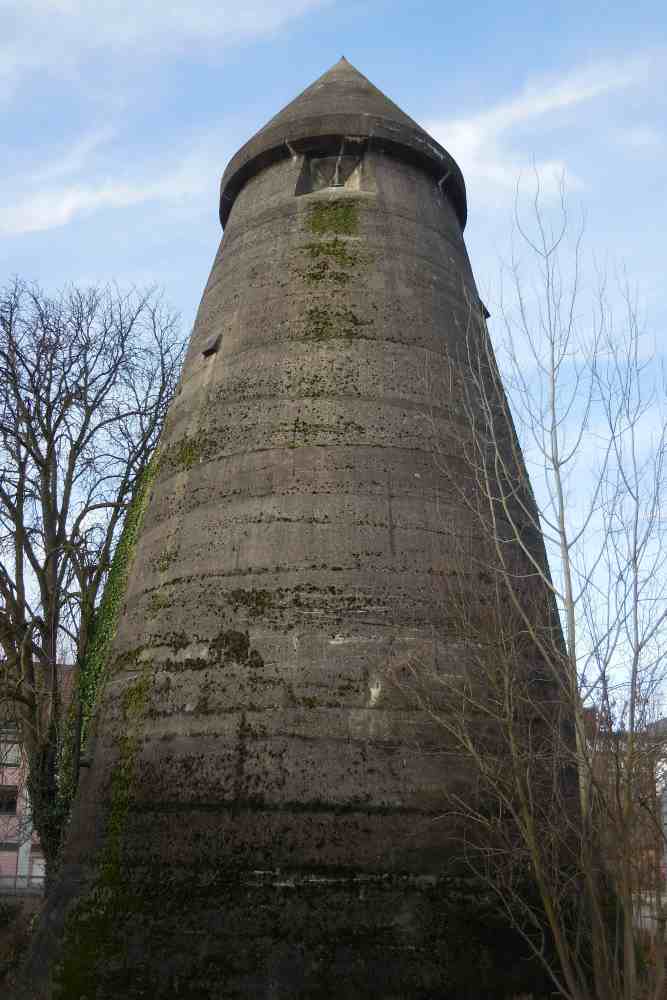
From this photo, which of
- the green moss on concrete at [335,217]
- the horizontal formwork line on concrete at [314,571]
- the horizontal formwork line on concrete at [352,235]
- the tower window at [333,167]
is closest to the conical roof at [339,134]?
the tower window at [333,167]

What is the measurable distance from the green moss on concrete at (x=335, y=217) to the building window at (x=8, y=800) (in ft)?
95.7

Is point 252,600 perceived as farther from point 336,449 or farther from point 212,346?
point 212,346

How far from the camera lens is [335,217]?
977 centimetres

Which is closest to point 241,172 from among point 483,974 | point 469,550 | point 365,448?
point 365,448

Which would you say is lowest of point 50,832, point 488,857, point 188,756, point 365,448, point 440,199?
point 50,832

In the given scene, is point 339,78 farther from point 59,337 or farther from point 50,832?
point 50,832

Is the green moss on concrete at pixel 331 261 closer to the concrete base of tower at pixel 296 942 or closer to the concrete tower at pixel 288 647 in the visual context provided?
the concrete tower at pixel 288 647

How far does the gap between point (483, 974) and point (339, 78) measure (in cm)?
1165

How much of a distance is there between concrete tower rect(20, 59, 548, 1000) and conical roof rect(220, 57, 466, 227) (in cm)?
76

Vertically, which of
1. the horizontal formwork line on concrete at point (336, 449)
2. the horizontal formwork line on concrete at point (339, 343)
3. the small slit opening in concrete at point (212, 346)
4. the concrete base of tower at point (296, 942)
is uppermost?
the small slit opening in concrete at point (212, 346)

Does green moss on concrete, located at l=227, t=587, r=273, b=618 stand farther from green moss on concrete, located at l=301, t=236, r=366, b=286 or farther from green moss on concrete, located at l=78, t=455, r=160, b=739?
green moss on concrete, located at l=301, t=236, r=366, b=286

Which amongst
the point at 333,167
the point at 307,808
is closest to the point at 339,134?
the point at 333,167

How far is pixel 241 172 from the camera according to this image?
1118 centimetres

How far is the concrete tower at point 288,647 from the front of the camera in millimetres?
6070
